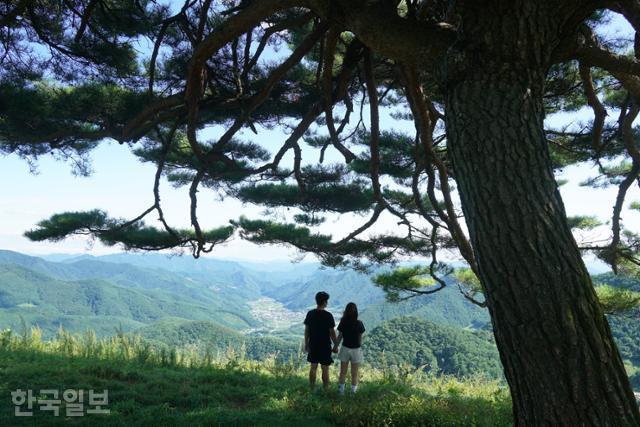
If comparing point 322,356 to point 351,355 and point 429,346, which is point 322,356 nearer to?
→ point 351,355

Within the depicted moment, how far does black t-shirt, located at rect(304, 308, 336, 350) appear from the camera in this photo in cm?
470

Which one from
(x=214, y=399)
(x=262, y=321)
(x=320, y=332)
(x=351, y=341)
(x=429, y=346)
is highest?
(x=320, y=332)

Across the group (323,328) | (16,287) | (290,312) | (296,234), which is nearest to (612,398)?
(323,328)

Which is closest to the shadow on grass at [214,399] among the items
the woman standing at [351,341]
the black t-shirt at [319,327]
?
the woman standing at [351,341]

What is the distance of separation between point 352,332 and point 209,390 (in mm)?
1383

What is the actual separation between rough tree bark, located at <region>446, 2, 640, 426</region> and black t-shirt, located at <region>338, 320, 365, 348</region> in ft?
10.3

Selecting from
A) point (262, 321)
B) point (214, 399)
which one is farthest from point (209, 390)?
point (262, 321)

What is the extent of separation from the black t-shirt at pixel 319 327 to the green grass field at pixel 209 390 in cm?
45

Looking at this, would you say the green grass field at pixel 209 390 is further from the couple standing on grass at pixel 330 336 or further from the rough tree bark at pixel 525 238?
the rough tree bark at pixel 525 238

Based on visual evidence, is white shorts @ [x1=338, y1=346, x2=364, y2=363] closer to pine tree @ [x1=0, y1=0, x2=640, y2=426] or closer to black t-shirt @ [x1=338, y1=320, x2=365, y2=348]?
black t-shirt @ [x1=338, y1=320, x2=365, y2=348]

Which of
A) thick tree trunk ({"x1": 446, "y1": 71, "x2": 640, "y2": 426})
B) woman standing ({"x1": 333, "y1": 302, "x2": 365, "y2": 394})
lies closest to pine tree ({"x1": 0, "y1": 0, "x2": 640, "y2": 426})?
thick tree trunk ({"x1": 446, "y1": 71, "x2": 640, "y2": 426})

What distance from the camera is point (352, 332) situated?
4.73 meters

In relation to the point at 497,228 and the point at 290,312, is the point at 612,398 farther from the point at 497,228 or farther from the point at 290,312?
the point at 290,312

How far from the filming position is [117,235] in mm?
5898
